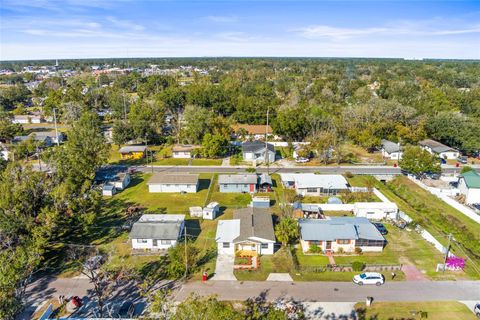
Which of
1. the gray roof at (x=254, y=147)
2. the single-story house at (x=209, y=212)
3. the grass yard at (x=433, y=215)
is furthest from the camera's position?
the gray roof at (x=254, y=147)

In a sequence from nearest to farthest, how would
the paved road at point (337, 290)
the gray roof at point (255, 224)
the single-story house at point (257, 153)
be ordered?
the paved road at point (337, 290), the gray roof at point (255, 224), the single-story house at point (257, 153)

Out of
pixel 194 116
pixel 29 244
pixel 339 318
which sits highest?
pixel 194 116

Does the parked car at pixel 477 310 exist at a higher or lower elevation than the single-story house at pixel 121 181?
lower

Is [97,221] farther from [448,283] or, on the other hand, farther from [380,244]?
[448,283]

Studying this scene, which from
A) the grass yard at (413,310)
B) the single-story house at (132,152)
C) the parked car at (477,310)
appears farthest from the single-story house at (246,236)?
the single-story house at (132,152)

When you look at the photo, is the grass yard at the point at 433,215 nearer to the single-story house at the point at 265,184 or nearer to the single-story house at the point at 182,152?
the single-story house at the point at 265,184

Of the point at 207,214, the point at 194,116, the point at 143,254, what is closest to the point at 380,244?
the point at 207,214
